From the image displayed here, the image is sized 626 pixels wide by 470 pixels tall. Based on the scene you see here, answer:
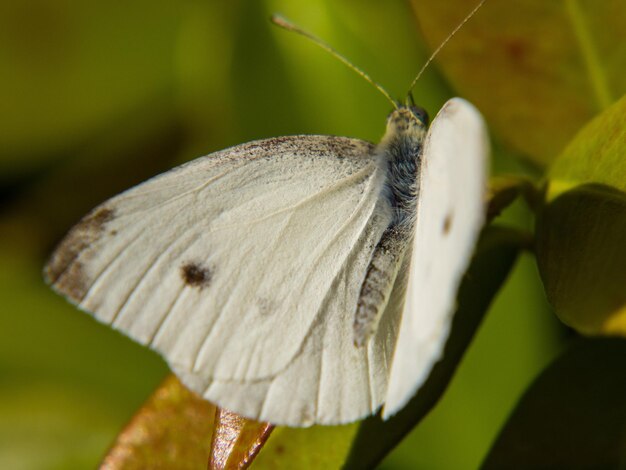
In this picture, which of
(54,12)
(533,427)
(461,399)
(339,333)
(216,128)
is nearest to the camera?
(339,333)

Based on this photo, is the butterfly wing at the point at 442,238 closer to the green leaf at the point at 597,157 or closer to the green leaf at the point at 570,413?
the green leaf at the point at 597,157

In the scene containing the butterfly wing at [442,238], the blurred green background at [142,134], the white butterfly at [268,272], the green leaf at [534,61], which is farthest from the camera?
the blurred green background at [142,134]

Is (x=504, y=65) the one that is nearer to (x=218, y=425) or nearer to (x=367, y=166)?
(x=367, y=166)

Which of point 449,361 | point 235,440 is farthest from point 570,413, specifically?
Answer: point 235,440

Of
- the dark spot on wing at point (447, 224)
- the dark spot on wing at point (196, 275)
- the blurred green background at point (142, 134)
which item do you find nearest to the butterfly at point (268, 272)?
the dark spot on wing at point (196, 275)

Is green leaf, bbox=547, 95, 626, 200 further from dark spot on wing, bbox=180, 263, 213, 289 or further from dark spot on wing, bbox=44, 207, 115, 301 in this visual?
dark spot on wing, bbox=44, 207, 115, 301

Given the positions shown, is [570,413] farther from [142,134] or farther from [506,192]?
[142,134]

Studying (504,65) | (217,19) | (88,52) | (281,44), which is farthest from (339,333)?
(88,52)
